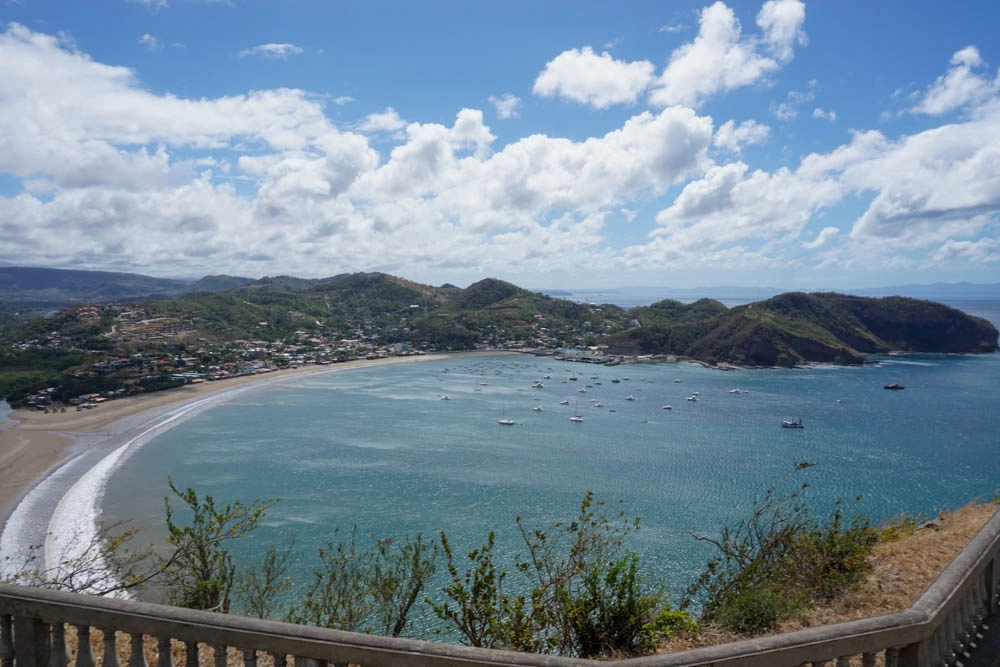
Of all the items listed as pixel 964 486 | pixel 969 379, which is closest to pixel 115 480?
pixel 964 486

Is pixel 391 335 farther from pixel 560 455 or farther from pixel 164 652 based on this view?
pixel 164 652

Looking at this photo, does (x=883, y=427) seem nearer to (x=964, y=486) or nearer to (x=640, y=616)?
(x=964, y=486)

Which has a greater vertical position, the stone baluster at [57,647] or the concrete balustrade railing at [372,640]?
the concrete balustrade railing at [372,640]

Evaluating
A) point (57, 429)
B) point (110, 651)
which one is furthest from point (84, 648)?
point (57, 429)

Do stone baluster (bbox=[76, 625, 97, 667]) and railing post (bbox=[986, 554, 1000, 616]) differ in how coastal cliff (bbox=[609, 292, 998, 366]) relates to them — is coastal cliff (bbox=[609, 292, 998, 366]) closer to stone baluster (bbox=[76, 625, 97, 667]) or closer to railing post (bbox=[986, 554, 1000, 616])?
railing post (bbox=[986, 554, 1000, 616])

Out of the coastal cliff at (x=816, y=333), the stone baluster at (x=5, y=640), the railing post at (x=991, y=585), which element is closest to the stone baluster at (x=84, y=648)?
the stone baluster at (x=5, y=640)

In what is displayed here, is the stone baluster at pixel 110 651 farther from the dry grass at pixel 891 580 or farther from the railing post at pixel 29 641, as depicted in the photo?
the dry grass at pixel 891 580
